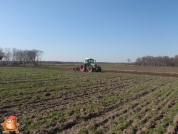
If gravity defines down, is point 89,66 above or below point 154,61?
below

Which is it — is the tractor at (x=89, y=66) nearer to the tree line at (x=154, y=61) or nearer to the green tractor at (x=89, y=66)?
the green tractor at (x=89, y=66)

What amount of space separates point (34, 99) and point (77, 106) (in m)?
3.07

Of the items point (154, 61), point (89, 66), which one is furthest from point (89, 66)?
point (154, 61)

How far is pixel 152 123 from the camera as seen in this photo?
7582 mm

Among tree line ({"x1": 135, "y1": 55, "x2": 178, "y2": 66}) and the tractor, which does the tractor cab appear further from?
tree line ({"x1": 135, "y1": 55, "x2": 178, "y2": 66})

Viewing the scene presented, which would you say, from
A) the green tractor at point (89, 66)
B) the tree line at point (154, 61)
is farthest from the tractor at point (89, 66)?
the tree line at point (154, 61)

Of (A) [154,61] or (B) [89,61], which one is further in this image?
(A) [154,61]

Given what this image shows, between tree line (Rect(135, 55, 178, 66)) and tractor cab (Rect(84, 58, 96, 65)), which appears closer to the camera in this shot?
tractor cab (Rect(84, 58, 96, 65))

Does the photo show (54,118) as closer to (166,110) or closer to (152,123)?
(152,123)

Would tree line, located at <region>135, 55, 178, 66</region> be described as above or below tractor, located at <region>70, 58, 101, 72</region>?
Result: above

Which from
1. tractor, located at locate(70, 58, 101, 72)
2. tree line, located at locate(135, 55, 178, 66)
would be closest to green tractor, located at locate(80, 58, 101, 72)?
tractor, located at locate(70, 58, 101, 72)

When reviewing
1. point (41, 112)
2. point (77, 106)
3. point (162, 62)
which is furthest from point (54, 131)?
point (162, 62)

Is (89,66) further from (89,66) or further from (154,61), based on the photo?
(154,61)

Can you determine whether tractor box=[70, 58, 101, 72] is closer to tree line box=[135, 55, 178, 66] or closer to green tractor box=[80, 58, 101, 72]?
green tractor box=[80, 58, 101, 72]
